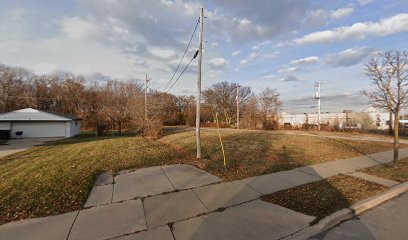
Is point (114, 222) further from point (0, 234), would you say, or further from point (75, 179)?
point (75, 179)

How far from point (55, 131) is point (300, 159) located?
27.9 metres

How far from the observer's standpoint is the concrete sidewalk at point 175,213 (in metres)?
3.66

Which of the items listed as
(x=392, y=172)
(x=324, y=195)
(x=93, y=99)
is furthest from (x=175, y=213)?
(x=93, y=99)

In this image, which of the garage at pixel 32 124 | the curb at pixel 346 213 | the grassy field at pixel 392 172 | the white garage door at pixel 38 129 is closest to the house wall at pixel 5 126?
the garage at pixel 32 124

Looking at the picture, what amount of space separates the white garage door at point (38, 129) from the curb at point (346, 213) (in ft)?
97.6

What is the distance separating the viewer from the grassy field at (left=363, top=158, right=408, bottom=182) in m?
6.94

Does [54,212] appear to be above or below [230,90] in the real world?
below

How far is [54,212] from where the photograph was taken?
452cm

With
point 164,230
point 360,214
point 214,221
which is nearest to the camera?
point 164,230

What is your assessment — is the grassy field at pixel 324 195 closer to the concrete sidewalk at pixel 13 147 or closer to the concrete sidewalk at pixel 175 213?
the concrete sidewalk at pixel 175 213

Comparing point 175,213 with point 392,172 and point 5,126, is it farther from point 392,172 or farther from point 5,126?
point 5,126

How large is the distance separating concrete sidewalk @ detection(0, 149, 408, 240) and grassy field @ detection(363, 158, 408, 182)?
3.13 ft

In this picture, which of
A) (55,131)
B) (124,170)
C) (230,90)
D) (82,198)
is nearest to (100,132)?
(55,131)

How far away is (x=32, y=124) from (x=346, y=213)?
31.5 meters
